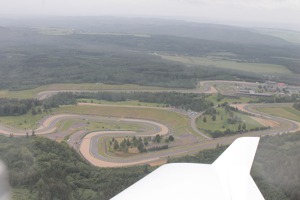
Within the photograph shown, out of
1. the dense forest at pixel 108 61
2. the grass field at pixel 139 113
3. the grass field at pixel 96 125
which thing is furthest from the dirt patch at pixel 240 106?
the dense forest at pixel 108 61

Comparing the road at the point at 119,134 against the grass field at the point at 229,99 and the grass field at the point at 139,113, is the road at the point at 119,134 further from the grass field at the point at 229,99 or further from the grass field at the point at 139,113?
the grass field at the point at 229,99

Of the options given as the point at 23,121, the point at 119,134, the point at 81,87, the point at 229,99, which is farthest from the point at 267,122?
the point at 81,87

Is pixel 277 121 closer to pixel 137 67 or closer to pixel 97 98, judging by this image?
pixel 97 98

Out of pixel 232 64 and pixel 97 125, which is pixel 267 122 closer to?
pixel 97 125

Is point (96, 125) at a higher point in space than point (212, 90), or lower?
lower

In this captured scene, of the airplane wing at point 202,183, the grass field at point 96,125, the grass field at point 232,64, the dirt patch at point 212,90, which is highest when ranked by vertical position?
the airplane wing at point 202,183

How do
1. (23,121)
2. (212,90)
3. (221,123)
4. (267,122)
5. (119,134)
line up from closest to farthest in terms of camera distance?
(119,134)
(221,123)
(267,122)
(23,121)
(212,90)
